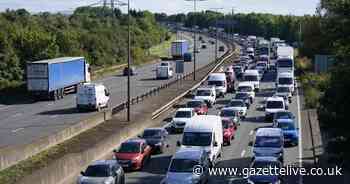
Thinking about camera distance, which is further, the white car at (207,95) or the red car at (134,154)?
the white car at (207,95)

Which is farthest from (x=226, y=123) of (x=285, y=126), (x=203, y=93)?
(x=203, y=93)

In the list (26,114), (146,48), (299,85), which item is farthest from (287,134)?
(146,48)

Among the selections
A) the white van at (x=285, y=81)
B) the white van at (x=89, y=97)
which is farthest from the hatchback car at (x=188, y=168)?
the white van at (x=285, y=81)

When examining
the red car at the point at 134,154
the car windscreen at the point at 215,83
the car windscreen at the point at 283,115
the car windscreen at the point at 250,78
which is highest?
the car windscreen at the point at 250,78

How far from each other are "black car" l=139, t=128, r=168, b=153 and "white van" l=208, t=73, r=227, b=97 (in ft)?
77.0

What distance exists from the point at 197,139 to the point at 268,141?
10.4 ft

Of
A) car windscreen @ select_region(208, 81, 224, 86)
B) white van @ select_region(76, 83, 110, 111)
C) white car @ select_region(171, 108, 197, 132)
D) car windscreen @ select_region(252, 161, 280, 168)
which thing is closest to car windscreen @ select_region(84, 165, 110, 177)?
car windscreen @ select_region(252, 161, 280, 168)

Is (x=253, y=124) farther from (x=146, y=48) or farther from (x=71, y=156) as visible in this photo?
(x=146, y=48)

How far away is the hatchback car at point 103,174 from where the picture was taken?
81.8ft

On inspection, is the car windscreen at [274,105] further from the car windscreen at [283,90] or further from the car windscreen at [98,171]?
the car windscreen at [98,171]

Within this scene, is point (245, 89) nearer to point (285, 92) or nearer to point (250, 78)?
point (285, 92)

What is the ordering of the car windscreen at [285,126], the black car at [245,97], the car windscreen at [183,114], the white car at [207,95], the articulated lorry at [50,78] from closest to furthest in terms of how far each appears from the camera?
the car windscreen at [285,126]
the car windscreen at [183,114]
the black car at [245,97]
the white car at [207,95]
the articulated lorry at [50,78]

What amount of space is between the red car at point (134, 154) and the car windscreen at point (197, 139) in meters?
1.80

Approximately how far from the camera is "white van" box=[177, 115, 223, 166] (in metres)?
30.8
